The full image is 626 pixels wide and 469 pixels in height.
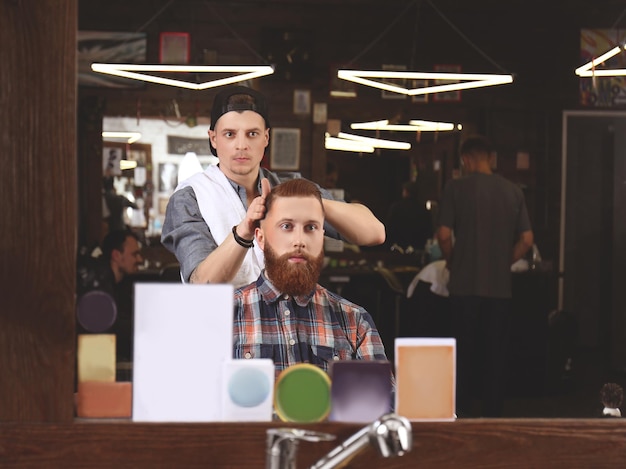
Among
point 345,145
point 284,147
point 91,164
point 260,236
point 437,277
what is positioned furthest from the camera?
point 345,145

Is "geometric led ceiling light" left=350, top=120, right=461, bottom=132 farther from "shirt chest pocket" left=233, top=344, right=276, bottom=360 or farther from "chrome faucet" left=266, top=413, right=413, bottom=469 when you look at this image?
"chrome faucet" left=266, top=413, right=413, bottom=469

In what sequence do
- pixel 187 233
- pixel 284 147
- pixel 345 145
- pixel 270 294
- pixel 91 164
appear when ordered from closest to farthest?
pixel 270 294
pixel 187 233
pixel 91 164
pixel 284 147
pixel 345 145

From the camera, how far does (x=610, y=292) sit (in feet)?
27.1

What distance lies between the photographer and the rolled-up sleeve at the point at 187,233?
7.32 feet

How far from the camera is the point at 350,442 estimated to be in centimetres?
116

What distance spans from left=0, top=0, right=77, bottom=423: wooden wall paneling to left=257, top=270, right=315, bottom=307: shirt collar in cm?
86

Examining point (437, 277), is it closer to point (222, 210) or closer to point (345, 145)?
point (345, 145)

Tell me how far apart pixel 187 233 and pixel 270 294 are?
0.30 m

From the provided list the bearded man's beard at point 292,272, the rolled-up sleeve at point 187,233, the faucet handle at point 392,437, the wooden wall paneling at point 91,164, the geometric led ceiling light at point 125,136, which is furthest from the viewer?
the geometric led ceiling light at point 125,136

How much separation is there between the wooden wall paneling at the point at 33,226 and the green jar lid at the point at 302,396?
0.29 metres

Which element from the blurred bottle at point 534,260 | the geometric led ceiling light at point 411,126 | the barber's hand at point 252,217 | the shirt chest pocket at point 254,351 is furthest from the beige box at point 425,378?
the geometric led ceiling light at point 411,126

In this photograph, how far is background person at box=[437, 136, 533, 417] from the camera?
4906 mm

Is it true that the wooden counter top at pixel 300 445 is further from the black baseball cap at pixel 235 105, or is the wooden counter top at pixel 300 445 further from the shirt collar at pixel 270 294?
the black baseball cap at pixel 235 105

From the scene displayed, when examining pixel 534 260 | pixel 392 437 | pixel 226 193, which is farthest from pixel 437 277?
pixel 392 437
